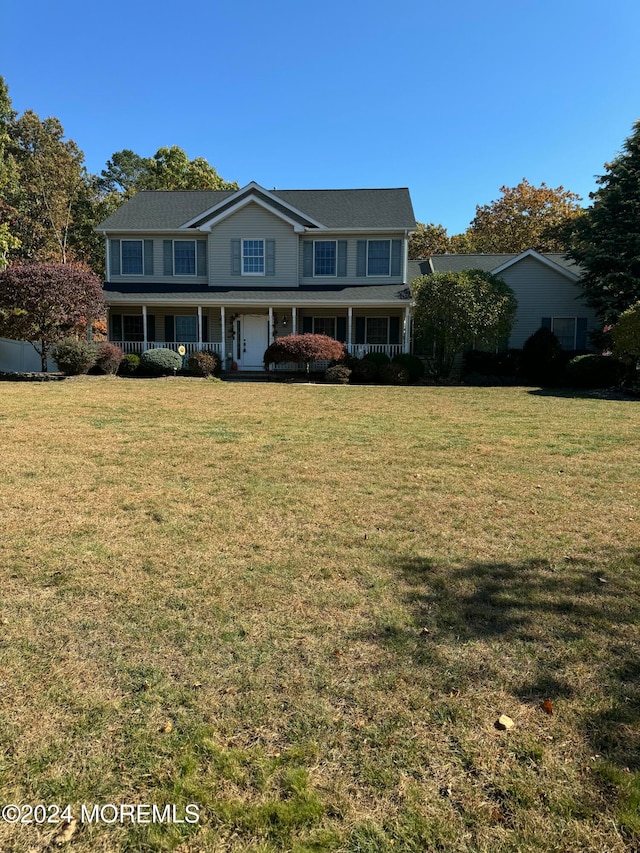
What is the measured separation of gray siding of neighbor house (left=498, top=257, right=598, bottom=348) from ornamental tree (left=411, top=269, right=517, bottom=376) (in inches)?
153

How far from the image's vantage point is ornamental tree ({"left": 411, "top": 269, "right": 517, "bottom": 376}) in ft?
63.3

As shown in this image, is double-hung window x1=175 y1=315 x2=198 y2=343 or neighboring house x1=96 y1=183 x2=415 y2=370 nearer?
neighboring house x1=96 y1=183 x2=415 y2=370

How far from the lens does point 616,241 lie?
20453 millimetres

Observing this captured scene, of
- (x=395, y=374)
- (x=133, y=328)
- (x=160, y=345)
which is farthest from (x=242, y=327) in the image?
(x=395, y=374)

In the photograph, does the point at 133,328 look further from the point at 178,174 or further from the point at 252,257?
the point at 178,174

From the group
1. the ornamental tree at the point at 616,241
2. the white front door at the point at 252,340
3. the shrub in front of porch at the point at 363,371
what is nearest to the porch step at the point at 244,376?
the white front door at the point at 252,340

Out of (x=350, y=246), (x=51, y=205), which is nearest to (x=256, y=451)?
(x=350, y=246)

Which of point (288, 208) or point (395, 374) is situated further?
point (288, 208)

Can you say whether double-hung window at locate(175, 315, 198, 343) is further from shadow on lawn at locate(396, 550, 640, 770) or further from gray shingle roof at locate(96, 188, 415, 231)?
shadow on lawn at locate(396, 550, 640, 770)

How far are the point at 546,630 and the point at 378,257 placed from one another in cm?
2185

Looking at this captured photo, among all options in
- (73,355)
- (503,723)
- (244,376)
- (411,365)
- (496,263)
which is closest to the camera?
(503,723)

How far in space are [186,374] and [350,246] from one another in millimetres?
9094

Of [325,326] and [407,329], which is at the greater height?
[325,326]

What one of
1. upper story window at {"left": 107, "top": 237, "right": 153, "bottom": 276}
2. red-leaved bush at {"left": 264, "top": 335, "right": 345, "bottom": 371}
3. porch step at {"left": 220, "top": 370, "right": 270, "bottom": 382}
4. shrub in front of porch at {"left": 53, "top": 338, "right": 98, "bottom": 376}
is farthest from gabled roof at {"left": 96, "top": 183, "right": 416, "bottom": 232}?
shrub in front of porch at {"left": 53, "top": 338, "right": 98, "bottom": 376}
